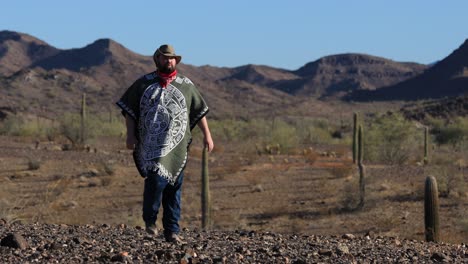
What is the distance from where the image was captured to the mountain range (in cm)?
9200

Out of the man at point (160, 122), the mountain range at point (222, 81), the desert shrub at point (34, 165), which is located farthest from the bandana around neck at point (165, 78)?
the mountain range at point (222, 81)

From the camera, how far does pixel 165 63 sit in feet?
25.6

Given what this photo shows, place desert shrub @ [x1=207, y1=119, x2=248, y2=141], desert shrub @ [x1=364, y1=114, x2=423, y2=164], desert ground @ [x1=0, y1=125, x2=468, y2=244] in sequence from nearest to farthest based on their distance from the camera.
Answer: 1. desert ground @ [x1=0, y1=125, x2=468, y2=244]
2. desert shrub @ [x1=364, y1=114, x2=423, y2=164]
3. desert shrub @ [x1=207, y1=119, x2=248, y2=141]

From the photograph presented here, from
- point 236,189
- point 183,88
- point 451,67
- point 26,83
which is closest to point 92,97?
point 26,83

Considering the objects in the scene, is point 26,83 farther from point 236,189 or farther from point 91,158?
point 236,189

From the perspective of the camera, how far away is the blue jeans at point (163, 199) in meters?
7.75

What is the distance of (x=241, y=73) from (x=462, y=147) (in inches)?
4286

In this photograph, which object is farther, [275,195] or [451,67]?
[451,67]

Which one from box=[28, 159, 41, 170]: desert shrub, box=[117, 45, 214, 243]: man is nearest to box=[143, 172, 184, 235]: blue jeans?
box=[117, 45, 214, 243]: man

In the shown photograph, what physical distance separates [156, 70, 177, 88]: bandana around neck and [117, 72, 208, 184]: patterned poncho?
3cm

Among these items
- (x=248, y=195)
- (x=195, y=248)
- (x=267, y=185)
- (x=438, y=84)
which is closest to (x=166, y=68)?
(x=195, y=248)

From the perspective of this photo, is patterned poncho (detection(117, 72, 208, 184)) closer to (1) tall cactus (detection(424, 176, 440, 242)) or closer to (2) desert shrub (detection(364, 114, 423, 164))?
(1) tall cactus (detection(424, 176, 440, 242))

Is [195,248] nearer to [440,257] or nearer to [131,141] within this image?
[131,141]

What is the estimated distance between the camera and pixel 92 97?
94.7 meters
